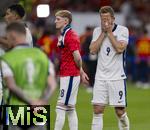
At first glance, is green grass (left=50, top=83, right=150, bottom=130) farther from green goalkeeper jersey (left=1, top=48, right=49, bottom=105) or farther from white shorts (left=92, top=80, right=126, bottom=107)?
green goalkeeper jersey (left=1, top=48, right=49, bottom=105)

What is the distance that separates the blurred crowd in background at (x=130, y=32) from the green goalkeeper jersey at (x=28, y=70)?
1332 cm

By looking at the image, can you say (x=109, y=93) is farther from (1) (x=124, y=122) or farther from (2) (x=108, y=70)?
(1) (x=124, y=122)

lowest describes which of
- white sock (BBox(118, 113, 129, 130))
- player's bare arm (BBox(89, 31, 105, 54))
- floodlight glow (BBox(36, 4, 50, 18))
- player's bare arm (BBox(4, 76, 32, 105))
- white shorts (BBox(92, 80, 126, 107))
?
white sock (BBox(118, 113, 129, 130))

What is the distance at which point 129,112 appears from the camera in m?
19.7

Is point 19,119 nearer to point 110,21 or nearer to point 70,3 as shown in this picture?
point 110,21

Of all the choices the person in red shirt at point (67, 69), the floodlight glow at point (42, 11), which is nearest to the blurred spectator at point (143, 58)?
the floodlight glow at point (42, 11)

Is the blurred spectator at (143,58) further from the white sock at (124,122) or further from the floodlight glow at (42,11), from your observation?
the white sock at (124,122)

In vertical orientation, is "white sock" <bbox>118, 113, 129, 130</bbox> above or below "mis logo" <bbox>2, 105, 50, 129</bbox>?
below

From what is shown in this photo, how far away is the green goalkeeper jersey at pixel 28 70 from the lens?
29.1 feet

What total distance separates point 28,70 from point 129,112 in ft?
36.2

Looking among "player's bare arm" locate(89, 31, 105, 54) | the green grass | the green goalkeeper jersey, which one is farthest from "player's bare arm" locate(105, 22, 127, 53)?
the green goalkeeper jersey

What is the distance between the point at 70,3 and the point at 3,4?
23.4 metres

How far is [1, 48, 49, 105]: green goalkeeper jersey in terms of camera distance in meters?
8.88

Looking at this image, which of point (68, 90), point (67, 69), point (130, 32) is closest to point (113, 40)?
point (67, 69)
